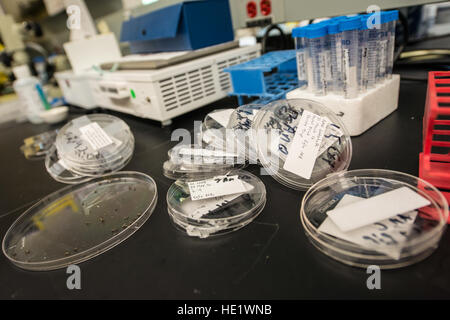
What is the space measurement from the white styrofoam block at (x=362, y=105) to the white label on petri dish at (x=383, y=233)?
385mm

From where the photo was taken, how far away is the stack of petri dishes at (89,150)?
940mm

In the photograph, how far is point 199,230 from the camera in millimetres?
576

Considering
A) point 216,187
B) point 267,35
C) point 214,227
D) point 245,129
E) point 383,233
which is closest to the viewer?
point 383,233

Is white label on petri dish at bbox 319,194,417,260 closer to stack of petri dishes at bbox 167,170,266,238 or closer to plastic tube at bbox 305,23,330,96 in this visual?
stack of petri dishes at bbox 167,170,266,238

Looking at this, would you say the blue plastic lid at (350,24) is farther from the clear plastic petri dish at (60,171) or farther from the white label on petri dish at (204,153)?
the clear plastic petri dish at (60,171)

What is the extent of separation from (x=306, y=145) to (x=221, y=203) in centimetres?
25

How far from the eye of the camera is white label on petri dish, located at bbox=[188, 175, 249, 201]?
64cm

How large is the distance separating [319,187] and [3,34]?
8.77 feet

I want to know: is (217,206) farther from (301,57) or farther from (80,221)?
(301,57)

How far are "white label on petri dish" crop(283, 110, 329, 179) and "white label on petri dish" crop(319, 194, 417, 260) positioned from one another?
0.17 meters

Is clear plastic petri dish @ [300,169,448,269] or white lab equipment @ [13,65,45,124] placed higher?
white lab equipment @ [13,65,45,124]

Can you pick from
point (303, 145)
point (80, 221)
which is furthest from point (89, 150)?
point (303, 145)

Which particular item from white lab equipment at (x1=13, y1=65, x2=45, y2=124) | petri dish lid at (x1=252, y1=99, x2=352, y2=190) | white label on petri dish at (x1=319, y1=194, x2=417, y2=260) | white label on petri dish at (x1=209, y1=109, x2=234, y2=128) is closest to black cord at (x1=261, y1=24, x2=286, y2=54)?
white label on petri dish at (x1=209, y1=109, x2=234, y2=128)

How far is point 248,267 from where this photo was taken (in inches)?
18.7
